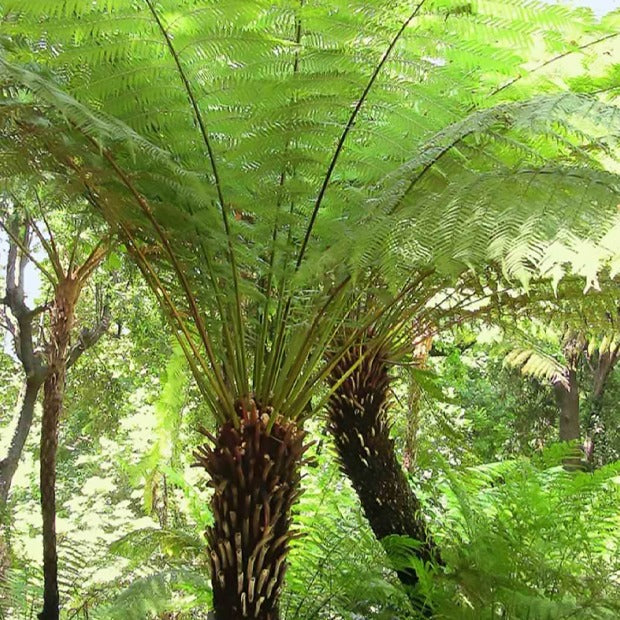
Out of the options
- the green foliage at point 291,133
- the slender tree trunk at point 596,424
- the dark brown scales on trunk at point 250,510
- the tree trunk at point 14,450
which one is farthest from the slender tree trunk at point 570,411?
the dark brown scales on trunk at point 250,510

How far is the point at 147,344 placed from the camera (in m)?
4.62

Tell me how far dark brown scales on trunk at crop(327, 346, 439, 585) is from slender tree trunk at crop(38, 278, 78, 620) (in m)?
0.93

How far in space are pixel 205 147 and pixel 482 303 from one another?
4.07 ft

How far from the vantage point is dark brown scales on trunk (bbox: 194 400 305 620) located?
115 cm

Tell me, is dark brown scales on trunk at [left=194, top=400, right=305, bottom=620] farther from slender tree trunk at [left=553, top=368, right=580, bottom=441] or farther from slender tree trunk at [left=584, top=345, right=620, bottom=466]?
slender tree trunk at [left=584, top=345, right=620, bottom=466]

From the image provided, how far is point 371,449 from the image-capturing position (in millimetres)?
1931

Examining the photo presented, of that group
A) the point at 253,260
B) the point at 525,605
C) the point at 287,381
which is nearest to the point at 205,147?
the point at 253,260

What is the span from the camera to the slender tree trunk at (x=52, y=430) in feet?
6.03

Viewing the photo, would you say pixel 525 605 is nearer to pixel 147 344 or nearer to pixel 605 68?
pixel 605 68

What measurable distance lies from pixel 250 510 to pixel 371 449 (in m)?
0.84

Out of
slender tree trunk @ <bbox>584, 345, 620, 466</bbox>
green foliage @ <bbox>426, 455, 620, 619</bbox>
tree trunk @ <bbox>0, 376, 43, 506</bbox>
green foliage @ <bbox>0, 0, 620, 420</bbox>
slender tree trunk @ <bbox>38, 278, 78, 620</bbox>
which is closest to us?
green foliage @ <bbox>0, 0, 620, 420</bbox>

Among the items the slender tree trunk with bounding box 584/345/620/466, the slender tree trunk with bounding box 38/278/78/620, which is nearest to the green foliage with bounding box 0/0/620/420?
the slender tree trunk with bounding box 38/278/78/620

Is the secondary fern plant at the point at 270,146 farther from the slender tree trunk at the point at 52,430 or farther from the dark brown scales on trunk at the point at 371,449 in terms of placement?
the slender tree trunk at the point at 52,430

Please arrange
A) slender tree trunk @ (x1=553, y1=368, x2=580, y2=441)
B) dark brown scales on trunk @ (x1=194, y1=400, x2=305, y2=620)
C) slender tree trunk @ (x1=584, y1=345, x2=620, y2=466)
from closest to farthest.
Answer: dark brown scales on trunk @ (x1=194, y1=400, x2=305, y2=620) < slender tree trunk @ (x1=553, y1=368, x2=580, y2=441) < slender tree trunk @ (x1=584, y1=345, x2=620, y2=466)
